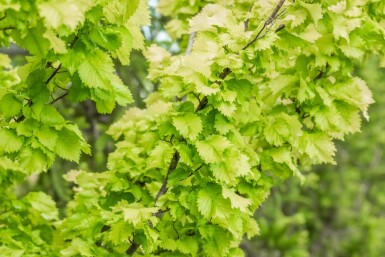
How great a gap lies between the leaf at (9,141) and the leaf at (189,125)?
0.58 meters

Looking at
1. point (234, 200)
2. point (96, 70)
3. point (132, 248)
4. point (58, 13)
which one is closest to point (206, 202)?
point (234, 200)

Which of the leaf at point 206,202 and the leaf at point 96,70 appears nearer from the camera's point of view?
the leaf at point 96,70

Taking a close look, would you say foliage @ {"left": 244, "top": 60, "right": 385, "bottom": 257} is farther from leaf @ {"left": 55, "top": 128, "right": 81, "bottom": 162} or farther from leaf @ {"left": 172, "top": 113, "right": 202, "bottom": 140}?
leaf @ {"left": 55, "top": 128, "right": 81, "bottom": 162}

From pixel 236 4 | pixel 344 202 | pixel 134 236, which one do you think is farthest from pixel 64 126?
pixel 344 202

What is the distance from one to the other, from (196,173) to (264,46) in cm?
58

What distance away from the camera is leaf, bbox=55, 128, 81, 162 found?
200cm

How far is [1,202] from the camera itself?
121 inches

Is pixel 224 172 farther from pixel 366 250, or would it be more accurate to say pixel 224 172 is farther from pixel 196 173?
pixel 366 250

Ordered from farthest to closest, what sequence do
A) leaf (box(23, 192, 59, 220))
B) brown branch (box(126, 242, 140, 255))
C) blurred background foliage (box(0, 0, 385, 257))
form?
blurred background foliage (box(0, 0, 385, 257)) → leaf (box(23, 192, 59, 220)) → brown branch (box(126, 242, 140, 255))

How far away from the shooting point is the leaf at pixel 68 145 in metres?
2.00

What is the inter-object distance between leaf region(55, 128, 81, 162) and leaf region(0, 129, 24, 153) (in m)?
0.13

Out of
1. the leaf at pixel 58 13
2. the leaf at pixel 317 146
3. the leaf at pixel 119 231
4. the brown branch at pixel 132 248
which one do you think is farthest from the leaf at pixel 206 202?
the leaf at pixel 58 13

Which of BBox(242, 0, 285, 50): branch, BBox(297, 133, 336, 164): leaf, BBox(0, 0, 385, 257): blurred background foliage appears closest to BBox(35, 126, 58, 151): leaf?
BBox(242, 0, 285, 50): branch

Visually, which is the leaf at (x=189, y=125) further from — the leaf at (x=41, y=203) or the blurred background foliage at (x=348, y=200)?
the blurred background foliage at (x=348, y=200)
